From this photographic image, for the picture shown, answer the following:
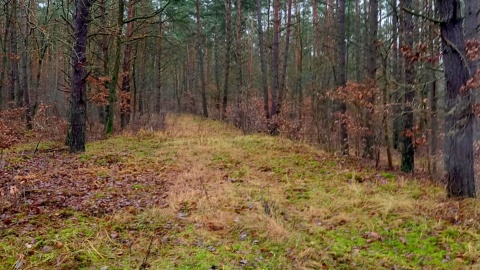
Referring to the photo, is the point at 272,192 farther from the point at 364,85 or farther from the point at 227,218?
the point at 364,85

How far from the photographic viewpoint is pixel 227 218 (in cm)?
566

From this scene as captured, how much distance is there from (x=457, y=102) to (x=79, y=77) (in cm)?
929

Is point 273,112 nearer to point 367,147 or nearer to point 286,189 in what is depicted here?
point 367,147

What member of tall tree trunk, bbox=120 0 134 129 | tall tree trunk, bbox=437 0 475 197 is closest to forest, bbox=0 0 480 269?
tall tree trunk, bbox=437 0 475 197

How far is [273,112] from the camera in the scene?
51.8 feet

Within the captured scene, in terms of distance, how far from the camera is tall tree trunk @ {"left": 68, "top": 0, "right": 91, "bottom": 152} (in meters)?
10.2

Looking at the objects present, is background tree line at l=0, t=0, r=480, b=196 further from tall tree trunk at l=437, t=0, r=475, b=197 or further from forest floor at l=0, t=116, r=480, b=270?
forest floor at l=0, t=116, r=480, b=270

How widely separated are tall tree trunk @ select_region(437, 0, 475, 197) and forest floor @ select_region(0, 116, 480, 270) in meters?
0.49

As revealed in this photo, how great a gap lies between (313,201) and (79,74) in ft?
24.7

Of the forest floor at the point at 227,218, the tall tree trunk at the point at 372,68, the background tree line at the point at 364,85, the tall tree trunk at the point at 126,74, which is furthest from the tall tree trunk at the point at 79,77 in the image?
the tall tree trunk at the point at 372,68

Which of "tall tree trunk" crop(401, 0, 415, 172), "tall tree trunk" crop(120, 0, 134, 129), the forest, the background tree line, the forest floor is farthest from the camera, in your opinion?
"tall tree trunk" crop(120, 0, 134, 129)

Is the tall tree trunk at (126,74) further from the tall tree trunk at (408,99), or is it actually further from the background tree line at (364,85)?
the tall tree trunk at (408,99)

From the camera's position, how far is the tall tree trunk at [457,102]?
6.17m

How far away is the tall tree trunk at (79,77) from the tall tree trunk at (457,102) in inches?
344
